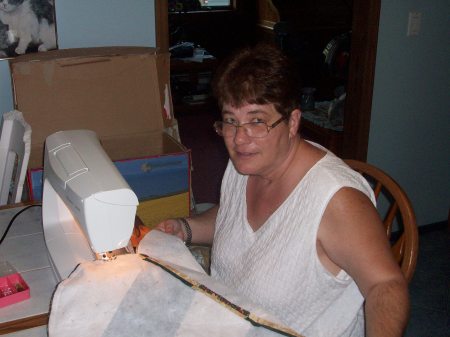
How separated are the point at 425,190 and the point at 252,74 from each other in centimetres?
193

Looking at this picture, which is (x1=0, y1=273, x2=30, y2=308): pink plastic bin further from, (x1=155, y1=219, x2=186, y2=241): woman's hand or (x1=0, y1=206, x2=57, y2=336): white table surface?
(x1=155, y1=219, x2=186, y2=241): woman's hand

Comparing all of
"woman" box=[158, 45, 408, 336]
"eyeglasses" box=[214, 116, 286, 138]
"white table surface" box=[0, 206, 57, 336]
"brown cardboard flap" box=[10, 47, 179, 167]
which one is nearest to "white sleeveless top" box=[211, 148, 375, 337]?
"woman" box=[158, 45, 408, 336]

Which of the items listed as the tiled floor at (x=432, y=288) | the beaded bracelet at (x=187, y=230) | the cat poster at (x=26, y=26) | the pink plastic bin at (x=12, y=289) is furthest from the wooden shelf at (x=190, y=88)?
the pink plastic bin at (x=12, y=289)

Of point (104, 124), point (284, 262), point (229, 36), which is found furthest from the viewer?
point (229, 36)

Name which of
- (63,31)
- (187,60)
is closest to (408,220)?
(63,31)

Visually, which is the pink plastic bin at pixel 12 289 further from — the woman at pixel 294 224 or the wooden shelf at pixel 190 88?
the wooden shelf at pixel 190 88

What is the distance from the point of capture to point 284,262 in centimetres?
111

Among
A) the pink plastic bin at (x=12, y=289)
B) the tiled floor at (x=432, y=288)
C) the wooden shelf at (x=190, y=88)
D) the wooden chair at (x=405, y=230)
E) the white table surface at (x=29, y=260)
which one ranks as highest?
the wooden chair at (x=405, y=230)

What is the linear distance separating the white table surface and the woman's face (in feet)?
1.62

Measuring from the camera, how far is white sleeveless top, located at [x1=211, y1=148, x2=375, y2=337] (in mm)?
1072

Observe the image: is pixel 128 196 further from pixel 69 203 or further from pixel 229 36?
pixel 229 36

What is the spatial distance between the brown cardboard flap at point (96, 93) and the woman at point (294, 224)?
1.93 ft

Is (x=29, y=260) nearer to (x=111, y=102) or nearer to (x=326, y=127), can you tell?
(x=111, y=102)

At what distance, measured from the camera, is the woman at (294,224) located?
979mm
